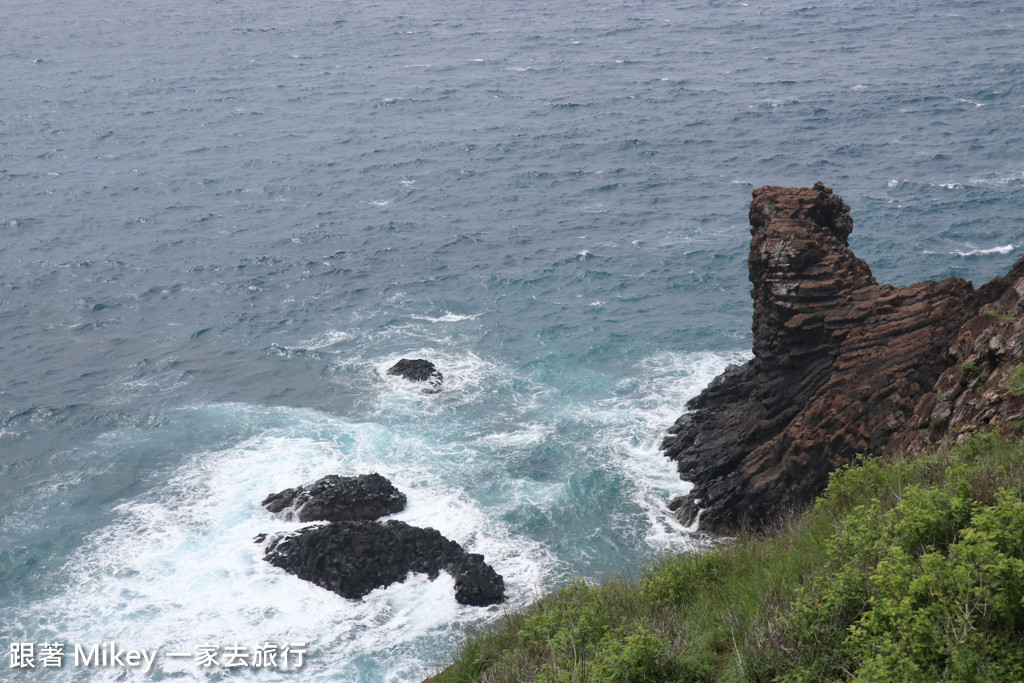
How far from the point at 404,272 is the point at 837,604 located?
159ft

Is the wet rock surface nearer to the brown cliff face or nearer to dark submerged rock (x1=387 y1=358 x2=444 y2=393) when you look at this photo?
the brown cliff face

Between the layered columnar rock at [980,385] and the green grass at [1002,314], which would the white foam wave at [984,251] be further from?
the green grass at [1002,314]

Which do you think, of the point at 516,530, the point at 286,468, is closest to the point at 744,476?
the point at 516,530

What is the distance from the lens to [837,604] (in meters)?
11.6

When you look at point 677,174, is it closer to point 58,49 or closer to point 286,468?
point 286,468

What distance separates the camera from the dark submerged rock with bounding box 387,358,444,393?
44062 mm

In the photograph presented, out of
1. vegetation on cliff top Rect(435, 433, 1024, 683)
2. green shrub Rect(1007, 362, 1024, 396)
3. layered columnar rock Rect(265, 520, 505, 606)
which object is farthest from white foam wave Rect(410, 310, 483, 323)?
green shrub Rect(1007, 362, 1024, 396)

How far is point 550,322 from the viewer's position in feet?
167

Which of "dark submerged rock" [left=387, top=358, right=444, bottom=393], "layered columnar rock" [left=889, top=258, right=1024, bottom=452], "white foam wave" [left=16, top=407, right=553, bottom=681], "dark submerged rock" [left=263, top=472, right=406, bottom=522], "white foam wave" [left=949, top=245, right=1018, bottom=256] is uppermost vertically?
"layered columnar rock" [left=889, top=258, right=1024, bottom=452]

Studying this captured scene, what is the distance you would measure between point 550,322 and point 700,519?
20.4m

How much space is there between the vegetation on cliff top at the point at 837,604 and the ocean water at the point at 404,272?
10.5 meters

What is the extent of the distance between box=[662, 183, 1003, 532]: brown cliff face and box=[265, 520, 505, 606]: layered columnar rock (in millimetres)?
8898

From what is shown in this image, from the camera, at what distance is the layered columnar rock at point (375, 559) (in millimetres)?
30469

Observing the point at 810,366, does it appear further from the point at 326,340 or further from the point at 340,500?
the point at 326,340
